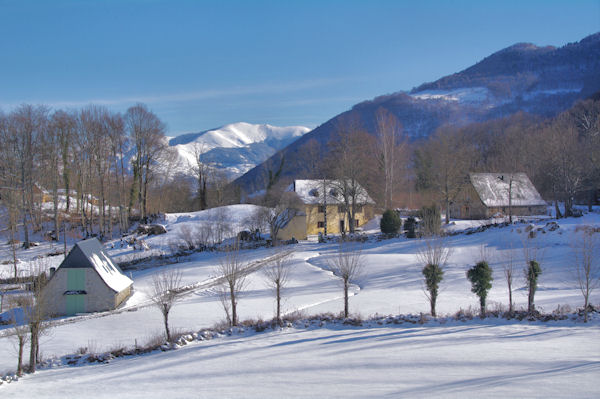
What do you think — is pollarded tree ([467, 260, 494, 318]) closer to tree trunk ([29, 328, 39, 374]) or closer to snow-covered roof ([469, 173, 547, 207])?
tree trunk ([29, 328, 39, 374])

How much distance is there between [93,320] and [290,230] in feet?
80.1

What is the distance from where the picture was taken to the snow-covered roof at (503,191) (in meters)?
46.7

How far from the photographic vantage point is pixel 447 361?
11.1 metres

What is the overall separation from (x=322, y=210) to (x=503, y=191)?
22.1 m

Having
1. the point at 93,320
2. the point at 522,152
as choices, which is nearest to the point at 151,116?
the point at 93,320

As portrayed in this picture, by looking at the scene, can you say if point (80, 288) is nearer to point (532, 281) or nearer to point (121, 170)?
point (532, 281)

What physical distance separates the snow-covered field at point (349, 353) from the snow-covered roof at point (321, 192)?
21157mm

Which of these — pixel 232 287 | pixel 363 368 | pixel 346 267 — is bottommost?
pixel 363 368

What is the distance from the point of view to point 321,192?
46.2 metres

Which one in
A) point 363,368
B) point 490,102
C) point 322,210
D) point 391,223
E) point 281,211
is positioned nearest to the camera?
point 363,368

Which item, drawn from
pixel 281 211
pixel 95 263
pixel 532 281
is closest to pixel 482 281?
pixel 532 281

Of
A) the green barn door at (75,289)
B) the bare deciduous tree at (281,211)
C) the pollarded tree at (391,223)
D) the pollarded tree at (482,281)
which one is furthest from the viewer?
the bare deciduous tree at (281,211)

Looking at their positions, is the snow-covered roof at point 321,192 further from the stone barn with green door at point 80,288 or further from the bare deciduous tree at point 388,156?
the stone barn with green door at point 80,288

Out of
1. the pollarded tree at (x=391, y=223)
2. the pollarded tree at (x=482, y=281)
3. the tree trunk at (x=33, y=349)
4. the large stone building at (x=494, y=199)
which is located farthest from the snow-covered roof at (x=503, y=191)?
the tree trunk at (x=33, y=349)
